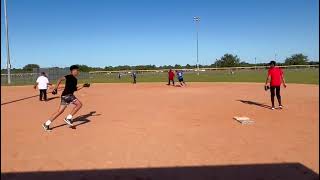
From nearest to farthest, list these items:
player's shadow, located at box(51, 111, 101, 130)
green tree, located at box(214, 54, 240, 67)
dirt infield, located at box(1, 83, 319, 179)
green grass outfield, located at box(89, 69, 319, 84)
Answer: dirt infield, located at box(1, 83, 319, 179) < player's shadow, located at box(51, 111, 101, 130) < green grass outfield, located at box(89, 69, 319, 84) < green tree, located at box(214, 54, 240, 67)

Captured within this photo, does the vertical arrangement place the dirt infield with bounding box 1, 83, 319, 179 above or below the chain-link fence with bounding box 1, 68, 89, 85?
below

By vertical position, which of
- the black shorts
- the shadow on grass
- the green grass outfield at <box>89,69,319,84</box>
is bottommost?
the shadow on grass

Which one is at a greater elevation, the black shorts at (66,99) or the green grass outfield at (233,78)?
the black shorts at (66,99)

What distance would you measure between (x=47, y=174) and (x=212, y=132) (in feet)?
14.6

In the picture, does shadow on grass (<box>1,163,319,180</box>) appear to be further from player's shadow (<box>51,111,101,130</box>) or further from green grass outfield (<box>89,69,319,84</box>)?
green grass outfield (<box>89,69,319,84</box>)

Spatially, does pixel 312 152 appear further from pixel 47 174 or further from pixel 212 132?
pixel 47 174

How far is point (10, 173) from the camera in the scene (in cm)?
622

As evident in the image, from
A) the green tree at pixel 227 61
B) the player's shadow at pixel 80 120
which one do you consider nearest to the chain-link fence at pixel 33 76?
the player's shadow at pixel 80 120

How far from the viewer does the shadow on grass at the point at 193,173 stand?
5891mm

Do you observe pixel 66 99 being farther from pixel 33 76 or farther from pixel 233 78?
pixel 33 76

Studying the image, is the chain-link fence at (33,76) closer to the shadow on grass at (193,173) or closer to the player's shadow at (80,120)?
the player's shadow at (80,120)

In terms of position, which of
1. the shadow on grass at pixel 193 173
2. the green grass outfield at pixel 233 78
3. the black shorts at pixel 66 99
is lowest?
the shadow on grass at pixel 193 173

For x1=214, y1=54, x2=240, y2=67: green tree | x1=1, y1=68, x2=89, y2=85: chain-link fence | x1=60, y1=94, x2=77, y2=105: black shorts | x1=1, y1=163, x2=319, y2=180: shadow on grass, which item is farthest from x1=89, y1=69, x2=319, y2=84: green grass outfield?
x1=214, y1=54, x2=240, y2=67: green tree

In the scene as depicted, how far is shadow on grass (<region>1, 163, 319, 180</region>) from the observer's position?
5.89m
